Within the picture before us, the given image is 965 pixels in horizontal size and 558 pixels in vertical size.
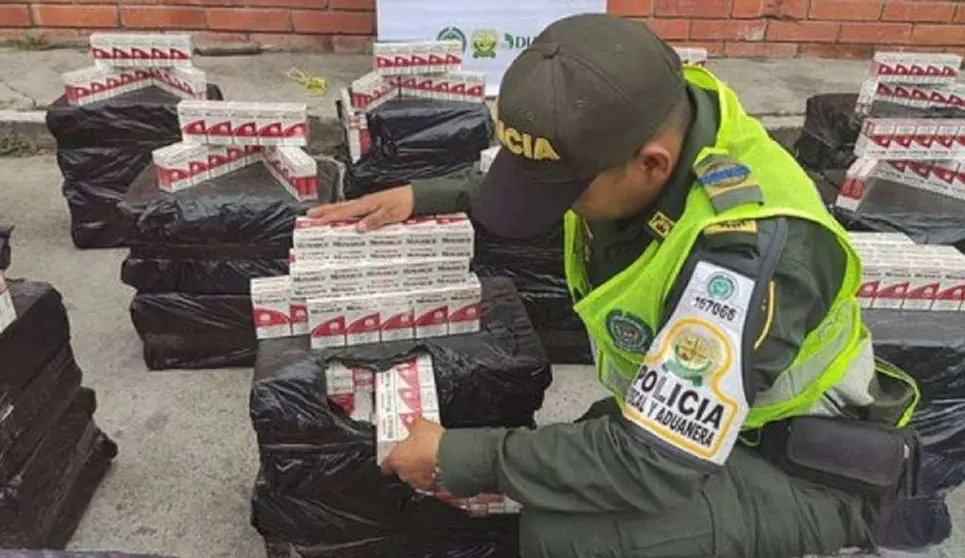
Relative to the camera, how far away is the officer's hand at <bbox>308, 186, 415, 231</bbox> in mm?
2025

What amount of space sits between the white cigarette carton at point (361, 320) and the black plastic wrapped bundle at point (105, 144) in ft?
5.78

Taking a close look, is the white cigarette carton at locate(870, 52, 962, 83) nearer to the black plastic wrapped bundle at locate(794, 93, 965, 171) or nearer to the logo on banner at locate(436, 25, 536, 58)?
the black plastic wrapped bundle at locate(794, 93, 965, 171)

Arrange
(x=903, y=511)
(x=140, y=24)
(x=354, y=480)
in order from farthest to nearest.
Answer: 1. (x=140, y=24)
2. (x=354, y=480)
3. (x=903, y=511)

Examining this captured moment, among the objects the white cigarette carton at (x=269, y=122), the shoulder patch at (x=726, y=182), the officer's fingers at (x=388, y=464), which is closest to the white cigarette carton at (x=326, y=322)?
the officer's fingers at (x=388, y=464)

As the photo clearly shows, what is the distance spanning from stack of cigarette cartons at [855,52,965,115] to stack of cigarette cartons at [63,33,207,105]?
111 inches

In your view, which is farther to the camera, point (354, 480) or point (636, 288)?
point (354, 480)

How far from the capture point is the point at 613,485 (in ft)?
4.59

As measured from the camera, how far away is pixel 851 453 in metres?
1.54

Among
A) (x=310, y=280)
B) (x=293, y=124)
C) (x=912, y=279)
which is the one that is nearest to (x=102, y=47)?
(x=293, y=124)

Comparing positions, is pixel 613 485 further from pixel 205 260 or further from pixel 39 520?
pixel 205 260

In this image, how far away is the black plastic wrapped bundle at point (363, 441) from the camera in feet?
6.14

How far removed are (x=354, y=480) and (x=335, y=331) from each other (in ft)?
1.14

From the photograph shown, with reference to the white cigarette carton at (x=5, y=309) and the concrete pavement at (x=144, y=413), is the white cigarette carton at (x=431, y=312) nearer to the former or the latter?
the concrete pavement at (x=144, y=413)

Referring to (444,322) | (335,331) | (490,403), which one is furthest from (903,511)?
(335,331)
